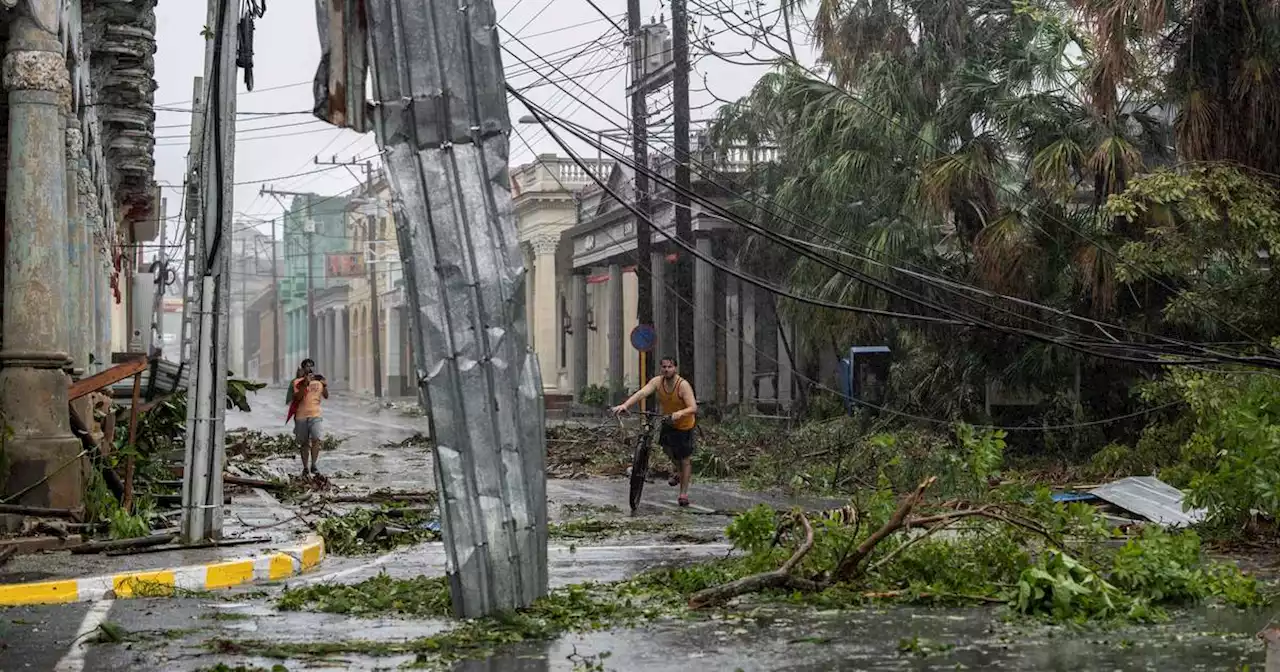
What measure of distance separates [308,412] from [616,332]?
23434 millimetres

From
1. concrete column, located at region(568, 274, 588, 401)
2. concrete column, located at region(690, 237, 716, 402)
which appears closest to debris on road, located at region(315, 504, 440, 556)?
concrete column, located at region(690, 237, 716, 402)

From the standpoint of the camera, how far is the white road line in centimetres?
771

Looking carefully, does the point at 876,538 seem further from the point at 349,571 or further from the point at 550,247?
the point at 550,247

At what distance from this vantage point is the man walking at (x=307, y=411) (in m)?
23.4

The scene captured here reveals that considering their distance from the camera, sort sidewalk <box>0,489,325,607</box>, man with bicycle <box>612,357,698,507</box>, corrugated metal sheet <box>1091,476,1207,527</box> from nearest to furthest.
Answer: sidewalk <box>0,489,325,607</box> < corrugated metal sheet <box>1091,476,1207,527</box> < man with bicycle <box>612,357,698,507</box>

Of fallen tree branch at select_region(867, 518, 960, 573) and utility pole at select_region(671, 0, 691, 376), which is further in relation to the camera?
utility pole at select_region(671, 0, 691, 376)

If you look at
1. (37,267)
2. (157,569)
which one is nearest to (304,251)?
(37,267)

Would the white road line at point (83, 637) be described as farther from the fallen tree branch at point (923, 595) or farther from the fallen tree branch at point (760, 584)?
the fallen tree branch at point (923, 595)

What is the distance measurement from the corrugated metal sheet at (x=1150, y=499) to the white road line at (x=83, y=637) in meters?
9.51

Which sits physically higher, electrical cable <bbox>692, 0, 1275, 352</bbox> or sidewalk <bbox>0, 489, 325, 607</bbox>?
electrical cable <bbox>692, 0, 1275, 352</bbox>

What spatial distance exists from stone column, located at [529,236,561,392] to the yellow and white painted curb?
40541mm

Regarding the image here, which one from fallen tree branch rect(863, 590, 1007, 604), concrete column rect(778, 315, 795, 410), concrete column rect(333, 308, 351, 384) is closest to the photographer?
fallen tree branch rect(863, 590, 1007, 604)

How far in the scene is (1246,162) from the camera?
59.9 feet

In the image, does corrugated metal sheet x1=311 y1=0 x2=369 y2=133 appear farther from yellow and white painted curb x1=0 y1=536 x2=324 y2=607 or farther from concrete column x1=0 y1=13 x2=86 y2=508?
concrete column x1=0 y1=13 x2=86 y2=508
